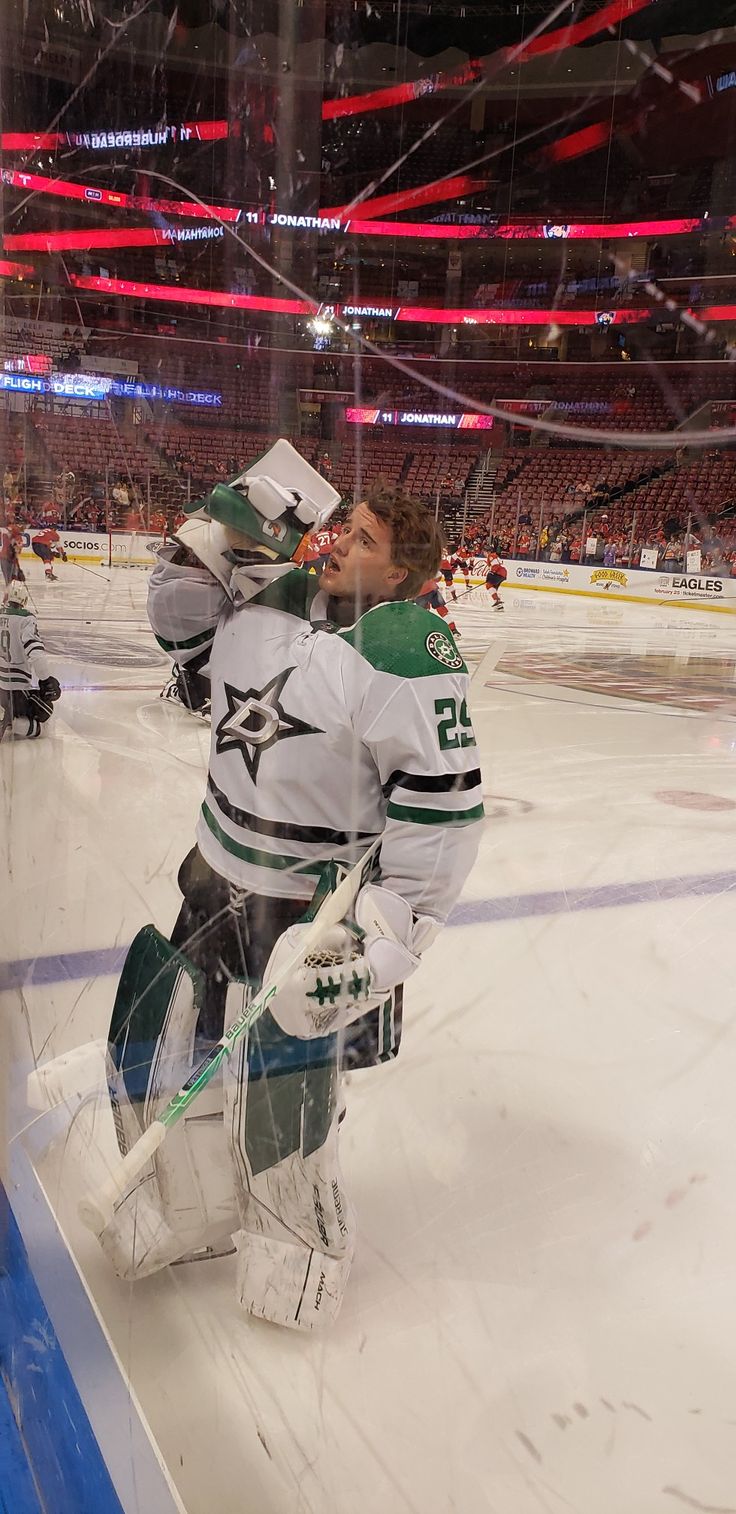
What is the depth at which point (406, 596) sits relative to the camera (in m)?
0.37

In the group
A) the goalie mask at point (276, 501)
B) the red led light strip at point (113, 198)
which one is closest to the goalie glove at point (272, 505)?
the goalie mask at point (276, 501)

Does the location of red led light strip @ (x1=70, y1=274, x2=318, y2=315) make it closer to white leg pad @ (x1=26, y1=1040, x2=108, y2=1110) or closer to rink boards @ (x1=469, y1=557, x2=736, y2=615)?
rink boards @ (x1=469, y1=557, x2=736, y2=615)

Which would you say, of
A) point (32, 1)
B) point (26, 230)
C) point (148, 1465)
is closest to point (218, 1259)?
point (148, 1465)

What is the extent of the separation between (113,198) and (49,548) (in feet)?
0.73

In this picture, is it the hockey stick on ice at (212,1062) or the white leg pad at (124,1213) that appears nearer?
the hockey stick on ice at (212,1062)

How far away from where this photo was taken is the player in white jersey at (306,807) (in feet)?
1.26

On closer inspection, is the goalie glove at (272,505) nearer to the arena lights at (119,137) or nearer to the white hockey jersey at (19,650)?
the arena lights at (119,137)

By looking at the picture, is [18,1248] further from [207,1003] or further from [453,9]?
[453,9]

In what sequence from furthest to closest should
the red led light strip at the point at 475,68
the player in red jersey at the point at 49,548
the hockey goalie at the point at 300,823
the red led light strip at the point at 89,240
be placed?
1. the player in red jersey at the point at 49,548
2. the red led light strip at the point at 89,240
3. the hockey goalie at the point at 300,823
4. the red led light strip at the point at 475,68

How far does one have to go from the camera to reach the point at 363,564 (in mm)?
356

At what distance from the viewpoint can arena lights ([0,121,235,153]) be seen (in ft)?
1.40

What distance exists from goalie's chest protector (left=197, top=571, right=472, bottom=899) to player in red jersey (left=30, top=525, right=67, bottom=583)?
25 centimetres

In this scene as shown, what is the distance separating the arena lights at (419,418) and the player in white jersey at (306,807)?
2 cm

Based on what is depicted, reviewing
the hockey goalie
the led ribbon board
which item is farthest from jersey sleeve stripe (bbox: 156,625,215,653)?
the led ribbon board
